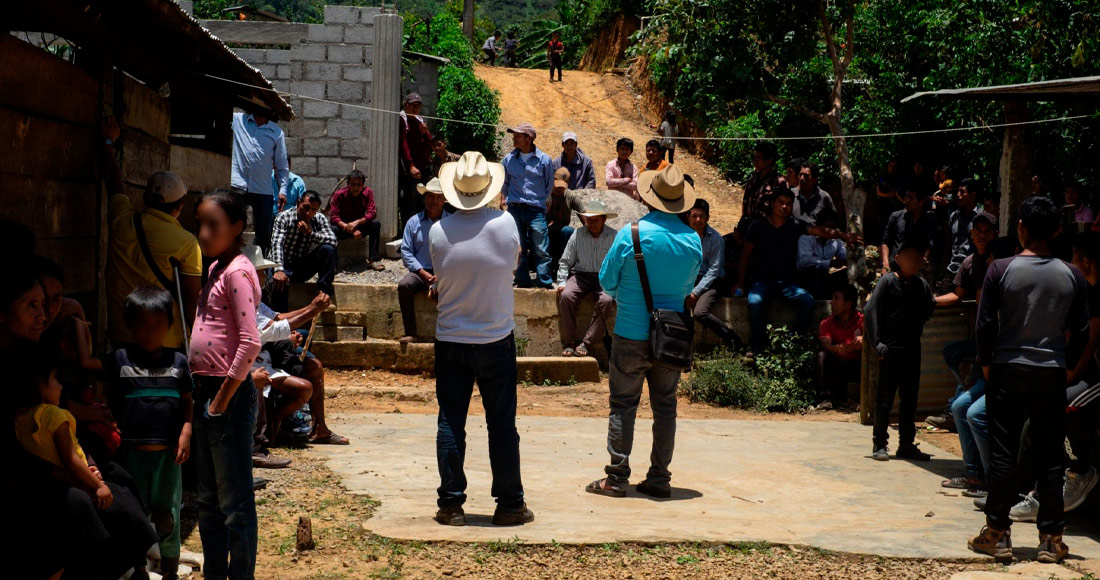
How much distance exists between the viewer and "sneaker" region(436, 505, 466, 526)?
18.7 feet

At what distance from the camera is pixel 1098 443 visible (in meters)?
6.01

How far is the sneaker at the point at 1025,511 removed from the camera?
6297mm

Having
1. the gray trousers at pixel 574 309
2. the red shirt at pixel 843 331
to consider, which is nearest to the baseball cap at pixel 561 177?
the gray trousers at pixel 574 309

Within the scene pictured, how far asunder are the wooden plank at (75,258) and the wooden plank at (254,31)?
8.25 metres

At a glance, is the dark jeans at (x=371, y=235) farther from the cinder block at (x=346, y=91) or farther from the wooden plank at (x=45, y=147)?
the wooden plank at (x=45, y=147)

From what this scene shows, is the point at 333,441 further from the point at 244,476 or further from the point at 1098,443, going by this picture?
the point at 1098,443

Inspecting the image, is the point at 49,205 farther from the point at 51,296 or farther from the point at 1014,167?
the point at 1014,167

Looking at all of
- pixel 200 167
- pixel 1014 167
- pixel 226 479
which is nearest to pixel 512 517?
pixel 226 479

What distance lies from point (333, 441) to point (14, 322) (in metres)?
4.08

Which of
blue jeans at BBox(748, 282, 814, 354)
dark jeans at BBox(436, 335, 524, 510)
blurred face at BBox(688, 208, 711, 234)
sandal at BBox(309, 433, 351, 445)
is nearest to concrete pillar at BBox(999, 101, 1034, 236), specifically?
blue jeans at BBox(748, 282, 814, 354)

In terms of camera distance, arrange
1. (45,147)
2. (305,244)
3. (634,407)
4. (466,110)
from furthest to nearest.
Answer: (466,110) < (305,244) < (634,407) < (45,147)

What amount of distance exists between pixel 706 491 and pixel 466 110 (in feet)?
51.7

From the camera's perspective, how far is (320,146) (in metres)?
14.4

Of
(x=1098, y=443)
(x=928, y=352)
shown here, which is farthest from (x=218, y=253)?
(x=928, y=352)
